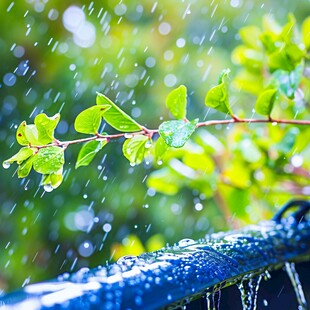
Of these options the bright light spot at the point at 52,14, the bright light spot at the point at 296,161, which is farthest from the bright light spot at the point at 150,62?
the bright light spot at the point at 296,161

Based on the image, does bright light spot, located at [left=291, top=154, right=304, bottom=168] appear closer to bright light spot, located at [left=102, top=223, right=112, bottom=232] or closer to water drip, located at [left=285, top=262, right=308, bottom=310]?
water drip, located at [left=285, top=262, right=308, bottom=310]

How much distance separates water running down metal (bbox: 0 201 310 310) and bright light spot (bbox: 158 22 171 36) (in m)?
2.03

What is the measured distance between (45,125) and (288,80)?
0.37 m

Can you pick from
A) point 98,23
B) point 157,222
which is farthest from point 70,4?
point 157,222

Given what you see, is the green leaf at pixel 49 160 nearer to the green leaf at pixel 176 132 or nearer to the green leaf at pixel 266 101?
the green leaf at pixel 176 132

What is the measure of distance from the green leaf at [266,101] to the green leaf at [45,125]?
259 mm

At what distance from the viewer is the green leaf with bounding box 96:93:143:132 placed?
529 mm

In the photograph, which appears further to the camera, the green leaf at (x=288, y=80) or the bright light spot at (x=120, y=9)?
the bright light spot at (x=120, y=9)

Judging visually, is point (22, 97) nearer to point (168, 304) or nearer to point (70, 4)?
point (70, 4)

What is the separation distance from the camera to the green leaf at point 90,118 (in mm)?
514

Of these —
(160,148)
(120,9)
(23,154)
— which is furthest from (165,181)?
(120,9)

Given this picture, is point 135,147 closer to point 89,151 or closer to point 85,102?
point 89,151

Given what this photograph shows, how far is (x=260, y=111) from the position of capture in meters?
0.67

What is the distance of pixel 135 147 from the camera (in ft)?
1.88
